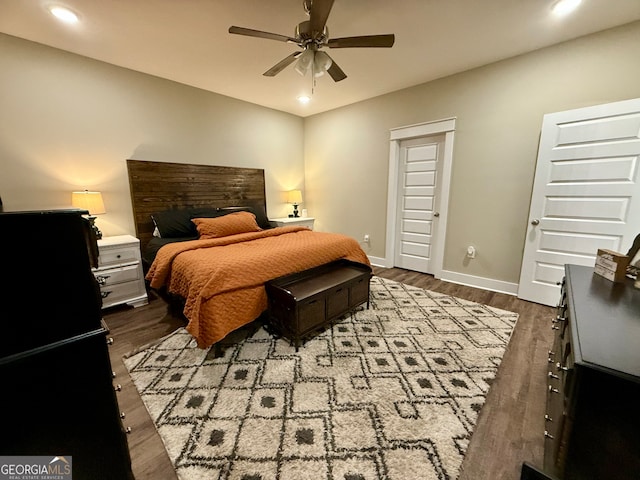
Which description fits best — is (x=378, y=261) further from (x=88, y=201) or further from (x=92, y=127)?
(x=92, y=127)

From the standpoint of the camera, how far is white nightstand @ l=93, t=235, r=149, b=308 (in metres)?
2.54

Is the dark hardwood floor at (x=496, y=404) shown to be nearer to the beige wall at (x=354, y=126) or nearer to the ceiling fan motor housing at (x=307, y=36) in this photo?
the beige wall at (x=354, y=126)

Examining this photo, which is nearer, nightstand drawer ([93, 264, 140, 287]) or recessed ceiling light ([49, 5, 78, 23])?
recessed ceiling light ([49, 5, 78, 23])

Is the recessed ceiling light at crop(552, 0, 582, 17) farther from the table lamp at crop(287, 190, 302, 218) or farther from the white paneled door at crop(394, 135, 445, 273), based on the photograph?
the table lamp at crop(287, 190, 302, 218)

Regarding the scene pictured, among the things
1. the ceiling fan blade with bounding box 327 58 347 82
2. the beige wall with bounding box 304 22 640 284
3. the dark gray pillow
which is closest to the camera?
the ceiling fan blade with bounding box 327 58 347 82

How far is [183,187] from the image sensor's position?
11.2 feet

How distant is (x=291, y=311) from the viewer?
74.7 inches

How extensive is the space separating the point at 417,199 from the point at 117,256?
3728mm

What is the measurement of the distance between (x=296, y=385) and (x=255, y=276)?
806mm

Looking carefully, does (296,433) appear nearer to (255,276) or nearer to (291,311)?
(291,311)

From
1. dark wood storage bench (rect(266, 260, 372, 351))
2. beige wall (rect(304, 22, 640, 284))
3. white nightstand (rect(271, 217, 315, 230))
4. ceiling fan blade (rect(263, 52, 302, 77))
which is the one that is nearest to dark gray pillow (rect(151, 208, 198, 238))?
white nightstand (rect(271, 217, 315, 230))

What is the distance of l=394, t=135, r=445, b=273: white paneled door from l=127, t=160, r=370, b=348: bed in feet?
4.33

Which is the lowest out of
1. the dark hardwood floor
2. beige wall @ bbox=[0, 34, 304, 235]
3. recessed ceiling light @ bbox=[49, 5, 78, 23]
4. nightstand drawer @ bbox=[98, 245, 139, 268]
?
the dark hardwood floor

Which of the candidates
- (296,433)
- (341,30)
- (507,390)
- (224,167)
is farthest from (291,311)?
(224,167)
